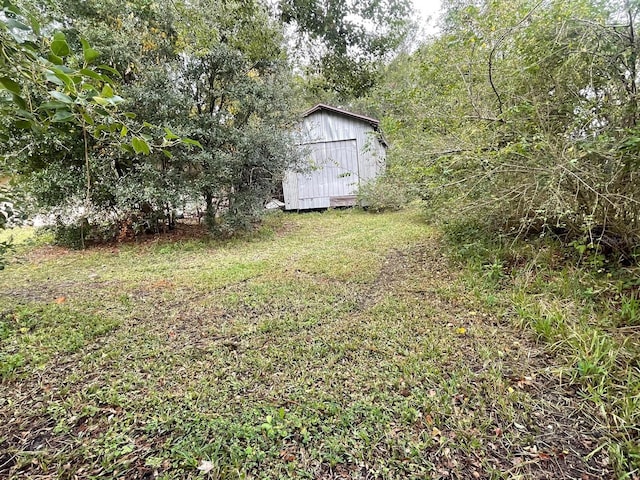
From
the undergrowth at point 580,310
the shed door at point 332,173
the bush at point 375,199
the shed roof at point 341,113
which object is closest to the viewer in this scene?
the undergrowth at point 580,310

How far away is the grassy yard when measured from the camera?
141 centimetres

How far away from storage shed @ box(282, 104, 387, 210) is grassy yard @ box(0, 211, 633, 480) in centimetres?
685

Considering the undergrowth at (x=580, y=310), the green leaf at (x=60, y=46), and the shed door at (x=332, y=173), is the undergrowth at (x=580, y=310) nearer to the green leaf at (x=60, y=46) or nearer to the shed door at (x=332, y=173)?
the green leaf at (x=60, y=46)

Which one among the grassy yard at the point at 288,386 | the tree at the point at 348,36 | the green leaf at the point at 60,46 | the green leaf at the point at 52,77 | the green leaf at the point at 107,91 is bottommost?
the grassy yard at the point at 288,386

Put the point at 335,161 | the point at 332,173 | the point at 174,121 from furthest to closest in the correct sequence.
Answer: the point at 332,173 < the point at 335,161 < the point at 174,121

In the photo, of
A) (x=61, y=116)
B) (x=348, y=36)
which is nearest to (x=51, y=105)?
(x=61, y=116)

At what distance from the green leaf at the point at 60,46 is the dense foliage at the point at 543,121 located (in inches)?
114

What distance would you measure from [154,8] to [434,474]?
23.2 ft

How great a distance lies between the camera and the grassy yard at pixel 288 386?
141cm

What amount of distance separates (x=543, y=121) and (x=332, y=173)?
24.7 feet

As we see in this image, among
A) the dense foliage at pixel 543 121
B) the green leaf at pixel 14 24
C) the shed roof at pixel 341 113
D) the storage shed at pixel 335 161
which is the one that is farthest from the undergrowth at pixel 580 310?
the shed roof at pixel 341 113

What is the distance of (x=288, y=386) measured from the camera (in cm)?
189

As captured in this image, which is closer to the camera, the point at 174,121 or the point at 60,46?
the point at 60,46

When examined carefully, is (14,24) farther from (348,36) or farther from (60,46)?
(348,36)
